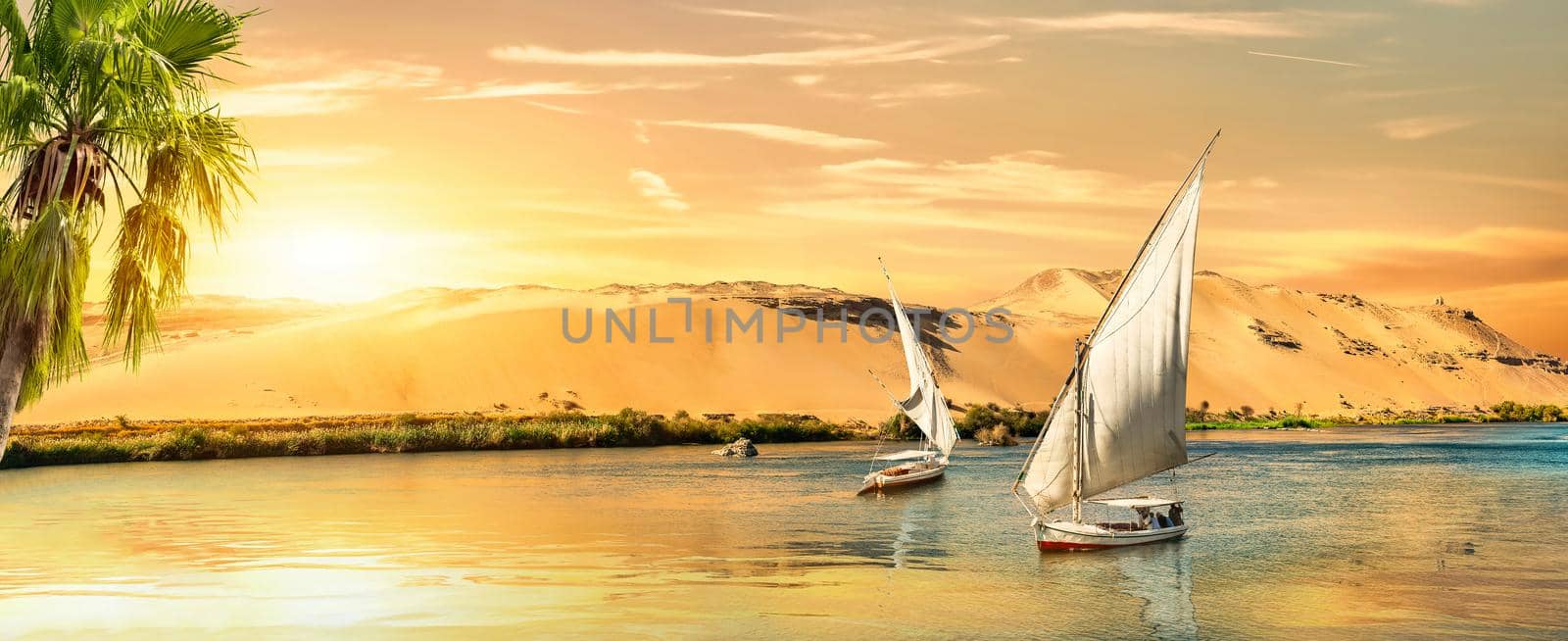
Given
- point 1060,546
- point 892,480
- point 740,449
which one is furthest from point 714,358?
point 1060,546

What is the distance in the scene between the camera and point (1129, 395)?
24906mm

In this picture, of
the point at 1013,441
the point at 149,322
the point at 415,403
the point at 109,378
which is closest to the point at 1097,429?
the point at 149,322

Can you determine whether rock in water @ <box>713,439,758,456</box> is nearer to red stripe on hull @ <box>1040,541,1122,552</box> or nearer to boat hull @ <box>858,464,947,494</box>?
boat hull @ <box>858,464,947,494</box>

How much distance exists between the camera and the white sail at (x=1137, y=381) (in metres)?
24.4

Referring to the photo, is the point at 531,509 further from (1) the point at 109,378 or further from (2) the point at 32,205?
(1) the point at 109,378

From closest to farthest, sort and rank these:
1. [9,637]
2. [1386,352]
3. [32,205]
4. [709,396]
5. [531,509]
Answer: [32,205] < [9,637] < [531,509] < [709,396] < [1386,352]

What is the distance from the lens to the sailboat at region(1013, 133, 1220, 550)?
24.4 meters

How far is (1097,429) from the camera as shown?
2528 cm

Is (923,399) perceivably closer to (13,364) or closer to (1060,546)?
(1060,546)

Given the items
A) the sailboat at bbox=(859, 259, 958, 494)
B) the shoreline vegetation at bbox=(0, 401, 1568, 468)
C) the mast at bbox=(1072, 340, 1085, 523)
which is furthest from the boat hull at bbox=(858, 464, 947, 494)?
the shoreline vegetation at bbox=(0, 401, 1568, 468)

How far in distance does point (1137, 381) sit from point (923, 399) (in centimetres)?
2114

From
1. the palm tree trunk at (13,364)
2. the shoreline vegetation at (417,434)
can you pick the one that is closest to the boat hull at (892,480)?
the shoreline vegetation at (417,434)

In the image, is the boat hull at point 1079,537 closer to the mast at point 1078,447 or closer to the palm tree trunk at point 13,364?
the mast at point 1078,447

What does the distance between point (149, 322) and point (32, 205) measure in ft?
4.51
